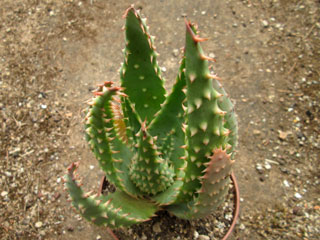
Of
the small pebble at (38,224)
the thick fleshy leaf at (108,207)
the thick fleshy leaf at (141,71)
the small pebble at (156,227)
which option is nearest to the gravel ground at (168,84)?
the small pebble at (38,224)

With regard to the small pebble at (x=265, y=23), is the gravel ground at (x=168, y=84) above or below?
below

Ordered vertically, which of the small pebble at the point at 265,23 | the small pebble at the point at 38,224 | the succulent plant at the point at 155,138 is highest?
the succulent plant at the point at 155,138

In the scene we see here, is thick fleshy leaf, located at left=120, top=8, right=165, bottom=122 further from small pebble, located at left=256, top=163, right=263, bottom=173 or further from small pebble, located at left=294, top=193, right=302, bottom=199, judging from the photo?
small pebble, located at left=294, top=193, right=302, bottom=199

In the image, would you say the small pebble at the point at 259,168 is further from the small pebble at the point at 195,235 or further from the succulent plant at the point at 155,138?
the succulent plant at the point at 155,138

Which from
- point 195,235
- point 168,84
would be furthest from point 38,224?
point 168,84

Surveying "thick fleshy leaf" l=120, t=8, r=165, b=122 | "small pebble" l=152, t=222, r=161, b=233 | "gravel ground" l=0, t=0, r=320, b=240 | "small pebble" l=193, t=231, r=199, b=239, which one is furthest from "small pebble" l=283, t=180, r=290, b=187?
"thick fleshy leaf" l=120, t=8, r=165, b=122

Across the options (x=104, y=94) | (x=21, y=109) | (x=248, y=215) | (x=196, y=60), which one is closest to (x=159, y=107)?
(x=104, y=94)

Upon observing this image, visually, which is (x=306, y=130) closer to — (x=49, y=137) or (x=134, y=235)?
(x=134, y=235)
